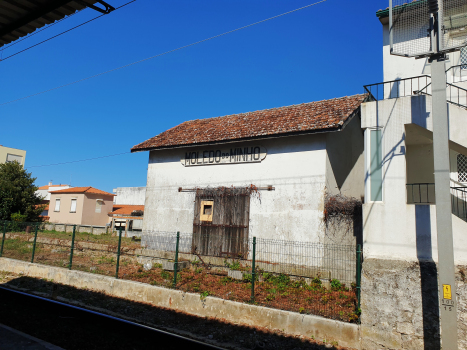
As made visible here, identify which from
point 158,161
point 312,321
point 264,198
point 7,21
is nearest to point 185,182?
point 158,161

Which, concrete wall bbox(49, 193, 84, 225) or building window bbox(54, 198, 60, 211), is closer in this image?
concrete wall bbox(49, 193, 84, 225)

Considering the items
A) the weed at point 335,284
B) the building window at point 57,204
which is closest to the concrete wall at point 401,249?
the weed at point 335,284

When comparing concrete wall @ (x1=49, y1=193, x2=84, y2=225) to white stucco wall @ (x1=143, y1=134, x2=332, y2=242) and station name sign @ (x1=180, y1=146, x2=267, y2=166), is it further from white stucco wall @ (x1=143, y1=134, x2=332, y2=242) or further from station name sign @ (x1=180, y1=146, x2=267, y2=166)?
station name sign @ (x1=180, y1=146, x2=267, y2=166)

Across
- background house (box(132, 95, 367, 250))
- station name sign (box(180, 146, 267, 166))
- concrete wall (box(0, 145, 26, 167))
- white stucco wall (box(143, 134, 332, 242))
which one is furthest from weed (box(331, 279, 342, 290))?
concrete wall (box(0, 145, 26, 167))

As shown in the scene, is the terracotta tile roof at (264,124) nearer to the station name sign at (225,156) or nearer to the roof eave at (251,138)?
the roof eave at (251,138)

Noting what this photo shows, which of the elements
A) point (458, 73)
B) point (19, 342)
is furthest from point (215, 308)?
point (458, 73)

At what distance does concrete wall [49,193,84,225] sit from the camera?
111 feet

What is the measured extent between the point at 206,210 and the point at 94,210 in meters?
25.0

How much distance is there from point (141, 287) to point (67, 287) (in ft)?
10.5

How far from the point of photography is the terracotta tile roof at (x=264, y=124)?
39.3 feet

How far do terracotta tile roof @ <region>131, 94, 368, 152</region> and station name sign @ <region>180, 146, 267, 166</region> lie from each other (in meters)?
0.58

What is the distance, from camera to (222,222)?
535 inches

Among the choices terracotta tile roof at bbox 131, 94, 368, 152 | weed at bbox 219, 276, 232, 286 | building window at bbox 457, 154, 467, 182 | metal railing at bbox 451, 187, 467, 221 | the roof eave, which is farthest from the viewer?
terracotta tile roof at bbox 131, 94, 368, 152

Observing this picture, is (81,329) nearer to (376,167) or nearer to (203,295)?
(203,295)
